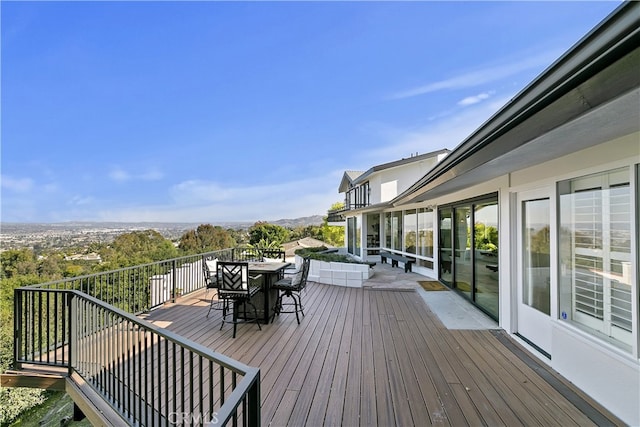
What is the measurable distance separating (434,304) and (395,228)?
5562mm

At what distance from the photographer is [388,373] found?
3012 millimetres

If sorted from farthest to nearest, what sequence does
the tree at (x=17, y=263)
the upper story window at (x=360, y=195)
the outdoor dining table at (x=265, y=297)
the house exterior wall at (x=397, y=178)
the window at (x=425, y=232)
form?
1. the upper story window at (x=360, y=195)
2. the house exterior wall at (x=397, y=178)
3. the tree at (x=17, y=263)
4. the window at (x=425, y=232)
5. the outdoor dining table at (x=265, y=297)

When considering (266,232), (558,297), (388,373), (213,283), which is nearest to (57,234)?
(213,283)

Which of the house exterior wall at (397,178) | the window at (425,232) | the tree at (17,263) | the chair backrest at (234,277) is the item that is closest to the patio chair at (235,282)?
the chair backrest at (234,277)

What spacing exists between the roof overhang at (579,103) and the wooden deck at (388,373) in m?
2.15

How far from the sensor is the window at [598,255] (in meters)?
2.31

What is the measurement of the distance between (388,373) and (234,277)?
2458 mm

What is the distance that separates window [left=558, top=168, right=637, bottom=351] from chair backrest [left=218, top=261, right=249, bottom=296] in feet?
12.5

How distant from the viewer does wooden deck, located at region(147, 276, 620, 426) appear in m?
2.33

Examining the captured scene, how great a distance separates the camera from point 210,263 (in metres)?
7.79

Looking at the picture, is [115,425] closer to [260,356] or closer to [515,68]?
[260,356]

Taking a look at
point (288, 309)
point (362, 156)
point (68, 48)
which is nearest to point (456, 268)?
point (288, 309)

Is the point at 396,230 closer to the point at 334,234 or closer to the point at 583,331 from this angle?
the point at 583,331

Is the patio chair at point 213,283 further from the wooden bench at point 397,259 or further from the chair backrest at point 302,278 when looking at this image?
the wooden bench at point 397,259
